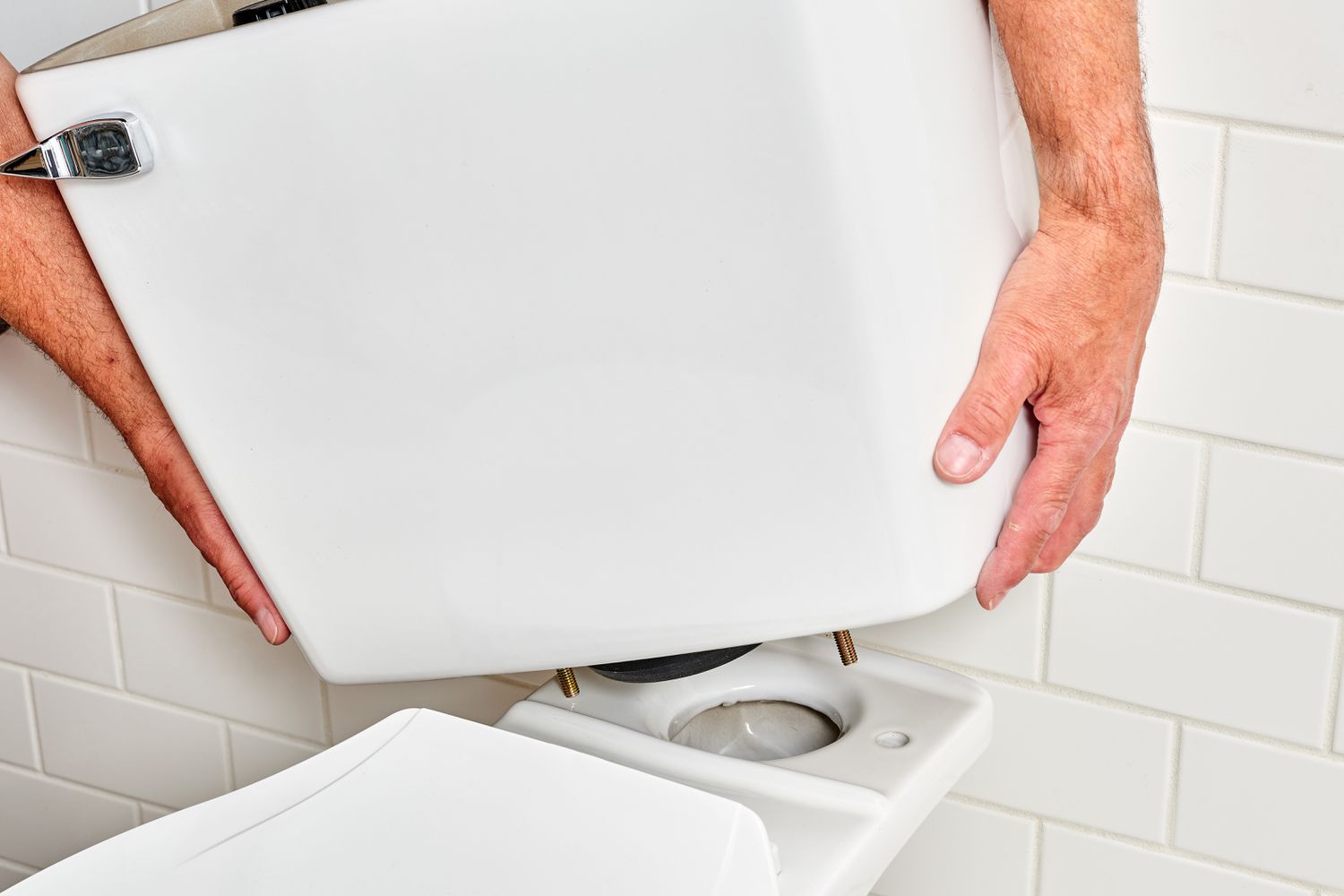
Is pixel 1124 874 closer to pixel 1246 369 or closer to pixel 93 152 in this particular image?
pixel 1246 369

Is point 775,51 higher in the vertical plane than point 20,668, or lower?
higher

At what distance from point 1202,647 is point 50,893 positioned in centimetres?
64

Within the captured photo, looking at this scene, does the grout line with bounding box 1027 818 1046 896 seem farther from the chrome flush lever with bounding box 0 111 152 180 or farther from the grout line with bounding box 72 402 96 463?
the grout line with bounding box 72 402 96 463

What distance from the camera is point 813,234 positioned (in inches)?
21.6

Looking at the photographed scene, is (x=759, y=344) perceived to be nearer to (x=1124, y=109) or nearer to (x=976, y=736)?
(x=1124, y=109)

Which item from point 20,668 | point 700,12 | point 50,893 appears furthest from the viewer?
point 20,668

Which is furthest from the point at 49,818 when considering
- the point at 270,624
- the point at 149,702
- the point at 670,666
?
the point at 670,666

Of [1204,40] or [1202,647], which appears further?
[1202,647]

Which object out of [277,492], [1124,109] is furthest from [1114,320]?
[277,492]

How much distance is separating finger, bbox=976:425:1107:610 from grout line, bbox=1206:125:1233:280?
19 cm

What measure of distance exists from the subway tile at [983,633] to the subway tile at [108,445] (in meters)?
0.61

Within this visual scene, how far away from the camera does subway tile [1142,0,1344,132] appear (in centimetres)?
73

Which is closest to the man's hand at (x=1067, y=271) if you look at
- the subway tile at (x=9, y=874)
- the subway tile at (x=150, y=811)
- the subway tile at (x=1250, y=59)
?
the subway tile at (x=1250, y=59)

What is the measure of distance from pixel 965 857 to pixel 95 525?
74 centimetres
